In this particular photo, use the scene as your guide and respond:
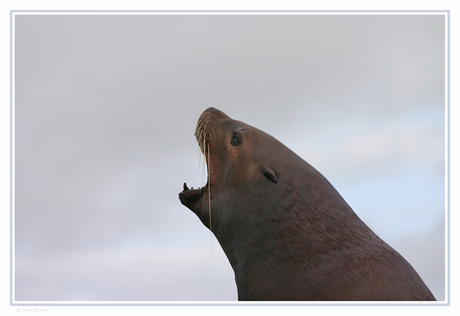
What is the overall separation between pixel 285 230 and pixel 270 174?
63 cm

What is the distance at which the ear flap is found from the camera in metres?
4.59

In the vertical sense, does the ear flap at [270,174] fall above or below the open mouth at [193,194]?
above

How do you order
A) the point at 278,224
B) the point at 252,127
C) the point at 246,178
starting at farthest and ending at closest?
the point at 252,127, the point at 246,178, the point at 278,224

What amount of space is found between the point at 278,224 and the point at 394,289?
4.04 ft

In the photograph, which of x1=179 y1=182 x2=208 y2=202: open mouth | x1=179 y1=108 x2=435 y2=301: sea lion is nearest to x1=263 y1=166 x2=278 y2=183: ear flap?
x1=179 y1=108 x2=435 y2=301: sea lion

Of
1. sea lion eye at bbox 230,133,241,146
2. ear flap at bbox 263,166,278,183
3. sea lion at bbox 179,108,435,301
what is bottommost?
sea lion at bbox 179,108,435,301

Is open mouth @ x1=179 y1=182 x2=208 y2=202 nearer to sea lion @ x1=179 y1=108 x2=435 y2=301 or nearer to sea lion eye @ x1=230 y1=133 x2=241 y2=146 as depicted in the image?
sea lion @ x1=179 y1=108 x2=435 y2=301

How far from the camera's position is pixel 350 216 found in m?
4.50

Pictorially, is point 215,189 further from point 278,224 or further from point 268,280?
point 268,280

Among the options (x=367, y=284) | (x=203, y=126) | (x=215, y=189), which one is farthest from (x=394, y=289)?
(x=203, y=126)

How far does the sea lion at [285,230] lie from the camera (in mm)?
3930

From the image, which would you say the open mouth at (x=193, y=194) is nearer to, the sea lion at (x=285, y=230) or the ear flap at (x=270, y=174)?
the sea lion at (x=285, y=230)

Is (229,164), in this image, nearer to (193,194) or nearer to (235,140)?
(235,140)

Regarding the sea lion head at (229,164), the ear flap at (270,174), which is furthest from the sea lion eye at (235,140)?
the ear flap at (270,174)
